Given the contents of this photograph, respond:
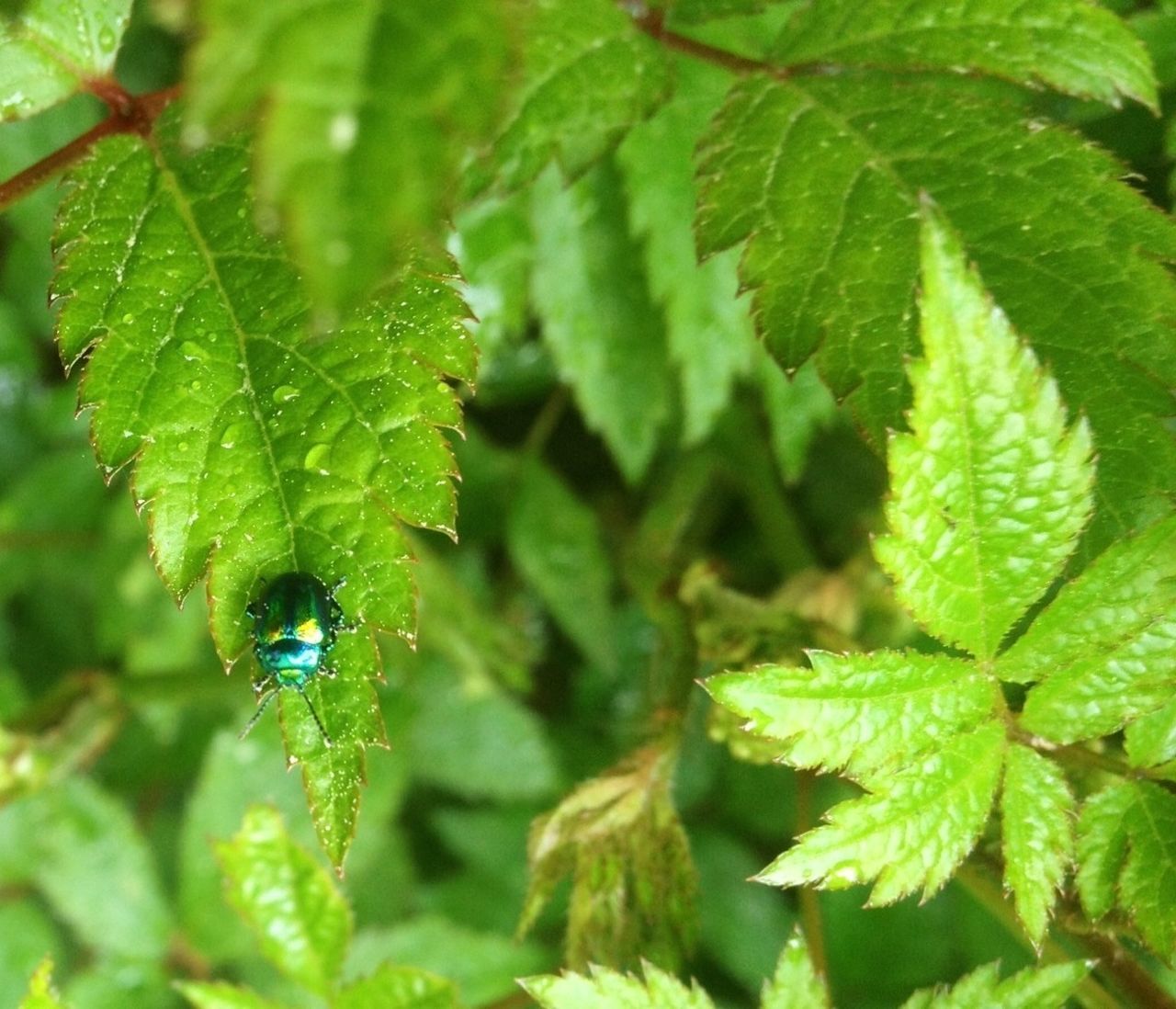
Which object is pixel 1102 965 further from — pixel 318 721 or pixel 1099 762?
pixel 318 721

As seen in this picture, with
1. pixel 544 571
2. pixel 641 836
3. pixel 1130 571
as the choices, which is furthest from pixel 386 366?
pixel 544 571

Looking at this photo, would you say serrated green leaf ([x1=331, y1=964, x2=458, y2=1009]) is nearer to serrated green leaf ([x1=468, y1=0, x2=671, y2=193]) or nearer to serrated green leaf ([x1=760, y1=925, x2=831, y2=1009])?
serrated green leaf ([x1=760, y1=925, x2=831, y2=1009])

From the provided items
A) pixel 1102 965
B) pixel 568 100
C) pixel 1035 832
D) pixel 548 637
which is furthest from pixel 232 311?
pixel 548 637

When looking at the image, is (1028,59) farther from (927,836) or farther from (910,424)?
(927,836)

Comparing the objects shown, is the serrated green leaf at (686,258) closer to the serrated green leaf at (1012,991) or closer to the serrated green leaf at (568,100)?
the serrated green leaf at (568,100)

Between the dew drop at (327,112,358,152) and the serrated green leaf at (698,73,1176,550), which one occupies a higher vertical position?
the dew drop at (327,112,358,152)

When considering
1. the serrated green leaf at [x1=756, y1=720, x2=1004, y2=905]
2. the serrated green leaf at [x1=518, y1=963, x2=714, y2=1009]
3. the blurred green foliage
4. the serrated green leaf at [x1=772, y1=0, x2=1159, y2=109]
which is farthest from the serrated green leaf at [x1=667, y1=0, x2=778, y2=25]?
the serrated green leaf at [x1=518, y1=963, x2=714, y2=1009]
